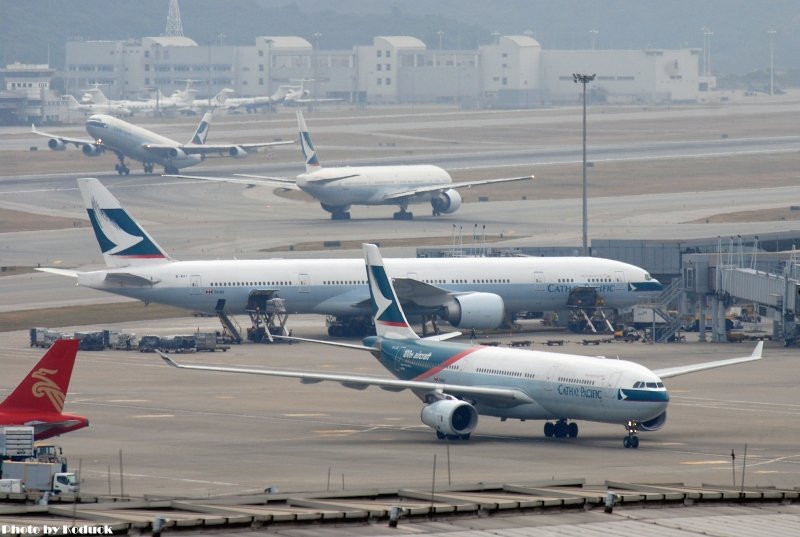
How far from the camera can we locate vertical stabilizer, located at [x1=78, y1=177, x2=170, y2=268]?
8819cm

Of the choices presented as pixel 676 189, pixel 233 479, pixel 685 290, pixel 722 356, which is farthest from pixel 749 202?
pixel 233 479

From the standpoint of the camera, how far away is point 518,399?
192 ft

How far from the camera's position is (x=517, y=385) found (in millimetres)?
58844

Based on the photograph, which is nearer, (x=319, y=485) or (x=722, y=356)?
(x=319, y=485)

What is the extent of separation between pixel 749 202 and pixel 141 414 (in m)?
109

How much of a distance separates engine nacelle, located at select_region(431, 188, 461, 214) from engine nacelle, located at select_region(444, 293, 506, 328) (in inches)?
2355

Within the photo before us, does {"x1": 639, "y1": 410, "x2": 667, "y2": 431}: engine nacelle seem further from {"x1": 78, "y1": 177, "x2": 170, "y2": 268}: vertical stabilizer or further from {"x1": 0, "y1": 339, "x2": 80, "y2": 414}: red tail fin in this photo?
{"x1": 78, "y1": 177, "x2": 170, "y2": 268}: vertical stabilizer

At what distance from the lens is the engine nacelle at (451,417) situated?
5778 cm

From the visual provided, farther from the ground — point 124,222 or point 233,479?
point 124,222

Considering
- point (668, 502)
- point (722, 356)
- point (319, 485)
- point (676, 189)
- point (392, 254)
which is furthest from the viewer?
point (676, 189)

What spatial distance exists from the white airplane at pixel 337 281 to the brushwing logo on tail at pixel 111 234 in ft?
0.17

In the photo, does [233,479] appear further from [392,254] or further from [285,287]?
[392,254]

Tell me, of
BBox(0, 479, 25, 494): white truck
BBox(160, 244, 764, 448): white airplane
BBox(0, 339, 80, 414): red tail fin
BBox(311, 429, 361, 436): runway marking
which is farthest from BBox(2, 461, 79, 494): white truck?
BBox(311, 429, 361, 436): runway marking

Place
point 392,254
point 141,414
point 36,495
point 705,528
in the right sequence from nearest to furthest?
point 705,528 → point 36,495 → point 141,414 → point 392,254
